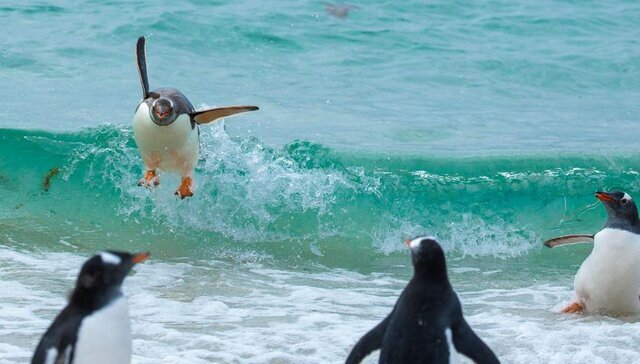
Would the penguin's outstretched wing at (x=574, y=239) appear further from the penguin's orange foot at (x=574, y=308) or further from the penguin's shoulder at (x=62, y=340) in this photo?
the penguin's shoulder at (x=62, y=340)

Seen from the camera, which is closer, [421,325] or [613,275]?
[421,325]

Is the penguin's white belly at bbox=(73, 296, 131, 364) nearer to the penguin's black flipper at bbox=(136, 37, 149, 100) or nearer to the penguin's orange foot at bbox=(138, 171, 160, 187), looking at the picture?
the penguin's orange foot at bbox=(138, 171, 160, 187)

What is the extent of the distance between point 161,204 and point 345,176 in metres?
1.63

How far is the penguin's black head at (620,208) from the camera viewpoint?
20.1ft

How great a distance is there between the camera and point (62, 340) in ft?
11.6

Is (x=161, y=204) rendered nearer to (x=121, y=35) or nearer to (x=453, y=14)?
(x=121, y=35)

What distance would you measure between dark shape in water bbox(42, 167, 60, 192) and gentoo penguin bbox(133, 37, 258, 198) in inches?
95.6

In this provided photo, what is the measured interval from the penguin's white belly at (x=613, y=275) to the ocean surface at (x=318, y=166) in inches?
6.4

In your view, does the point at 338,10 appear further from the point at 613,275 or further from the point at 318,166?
the point at 613,275

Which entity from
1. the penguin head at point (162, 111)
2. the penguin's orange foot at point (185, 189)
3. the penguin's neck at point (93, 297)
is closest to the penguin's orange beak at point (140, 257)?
the penguin's neck at point (93, 297)

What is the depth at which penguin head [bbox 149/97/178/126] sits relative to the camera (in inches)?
283

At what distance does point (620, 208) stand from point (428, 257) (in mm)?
2404

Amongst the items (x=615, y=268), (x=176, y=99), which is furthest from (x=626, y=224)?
(x=176, y=99)

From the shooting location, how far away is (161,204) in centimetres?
898
